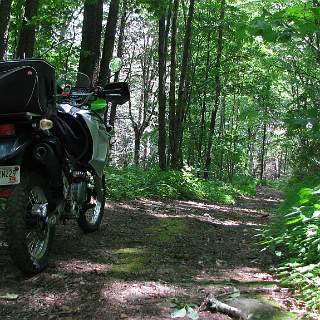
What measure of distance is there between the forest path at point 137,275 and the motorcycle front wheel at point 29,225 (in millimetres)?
173

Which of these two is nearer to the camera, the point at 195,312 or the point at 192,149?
the point at 195,312

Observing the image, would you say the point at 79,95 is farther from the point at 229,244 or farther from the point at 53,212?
the point at 229,244

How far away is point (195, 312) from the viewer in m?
3.07

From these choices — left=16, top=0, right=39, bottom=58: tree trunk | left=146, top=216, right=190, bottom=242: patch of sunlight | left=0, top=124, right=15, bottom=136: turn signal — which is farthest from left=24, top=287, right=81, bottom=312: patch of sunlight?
left=16, top=0, right=39, bottom=58: tree trunk

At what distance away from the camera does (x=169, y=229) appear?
6.75 meters

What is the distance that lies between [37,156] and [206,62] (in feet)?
66.2

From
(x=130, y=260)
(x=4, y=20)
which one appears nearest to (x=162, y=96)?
(x=4, y=20)

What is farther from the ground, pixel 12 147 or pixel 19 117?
pixel 19 117

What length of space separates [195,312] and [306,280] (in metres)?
1.01

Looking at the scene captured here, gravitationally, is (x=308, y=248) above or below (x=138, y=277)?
above

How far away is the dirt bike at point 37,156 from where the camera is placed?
362 centimetres

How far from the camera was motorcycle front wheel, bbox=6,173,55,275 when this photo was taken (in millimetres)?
3572

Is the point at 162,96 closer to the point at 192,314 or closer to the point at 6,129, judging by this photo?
the point at 6,129

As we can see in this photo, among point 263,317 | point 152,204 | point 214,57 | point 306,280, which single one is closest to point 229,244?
point 306,280
